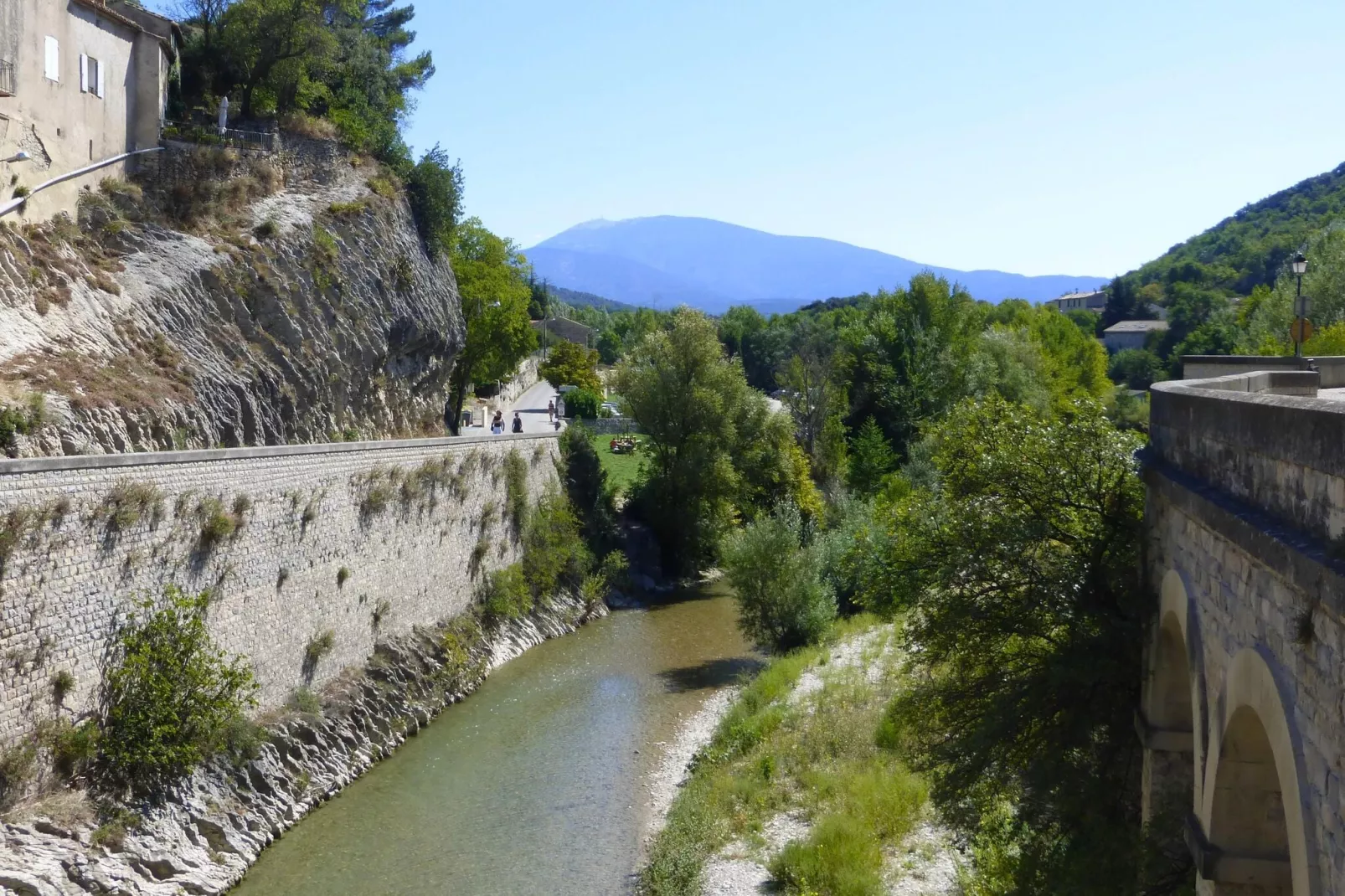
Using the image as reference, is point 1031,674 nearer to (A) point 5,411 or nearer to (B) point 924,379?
(A) point 5,411

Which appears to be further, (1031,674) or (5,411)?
(5,411)

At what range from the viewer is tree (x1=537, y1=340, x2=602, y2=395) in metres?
68.9

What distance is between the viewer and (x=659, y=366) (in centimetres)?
3738

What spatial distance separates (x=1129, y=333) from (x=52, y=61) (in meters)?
89.6

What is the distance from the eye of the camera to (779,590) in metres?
26.3

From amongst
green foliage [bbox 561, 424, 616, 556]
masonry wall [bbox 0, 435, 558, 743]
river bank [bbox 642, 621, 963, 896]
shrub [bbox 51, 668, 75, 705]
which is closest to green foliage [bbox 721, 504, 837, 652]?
river bank [bbox 642, 621, 963, 896]

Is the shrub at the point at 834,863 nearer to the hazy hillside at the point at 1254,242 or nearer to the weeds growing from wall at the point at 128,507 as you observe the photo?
the weeds growing from wall at the point at 128,507

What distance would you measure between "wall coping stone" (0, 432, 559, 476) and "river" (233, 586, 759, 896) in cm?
553

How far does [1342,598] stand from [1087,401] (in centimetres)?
729

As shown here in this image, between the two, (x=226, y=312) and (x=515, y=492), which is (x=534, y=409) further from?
(x=226, y=312)

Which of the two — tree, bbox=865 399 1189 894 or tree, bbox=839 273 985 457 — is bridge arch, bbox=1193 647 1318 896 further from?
tree, bbox=839 273 985 457

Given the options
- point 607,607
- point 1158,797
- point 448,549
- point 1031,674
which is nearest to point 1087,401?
point 1031,674

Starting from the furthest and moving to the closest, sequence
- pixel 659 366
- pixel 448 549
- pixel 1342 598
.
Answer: pixel 659 366
pixel 448 549
pixel 1342 598

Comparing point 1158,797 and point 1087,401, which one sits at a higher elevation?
point 1087,401
